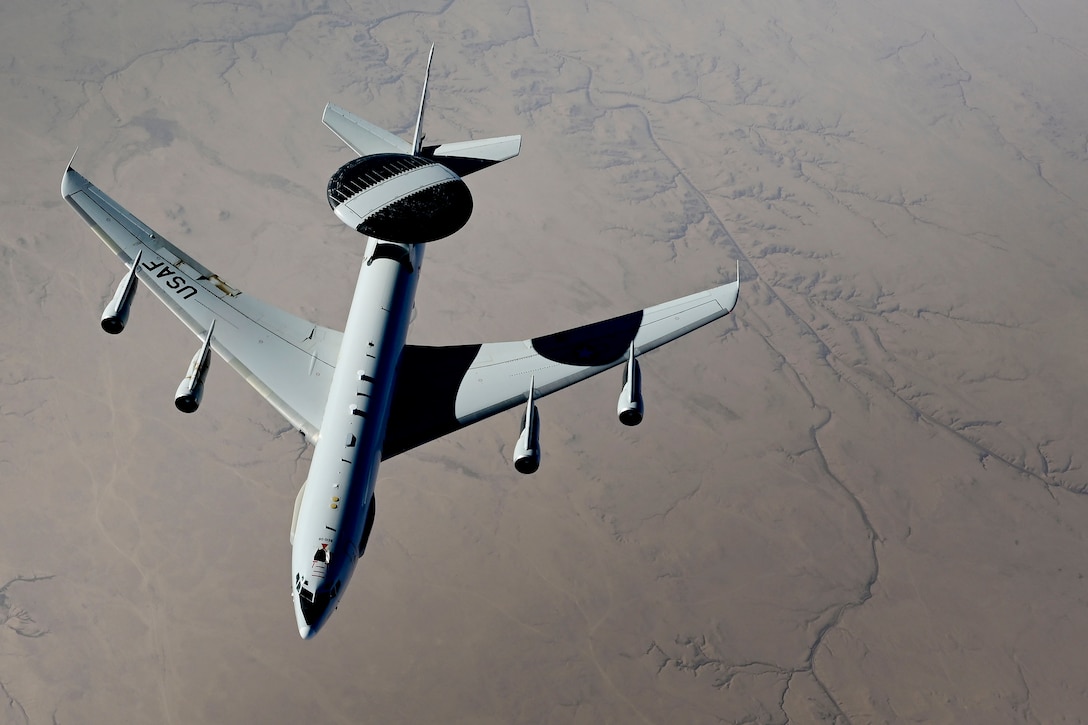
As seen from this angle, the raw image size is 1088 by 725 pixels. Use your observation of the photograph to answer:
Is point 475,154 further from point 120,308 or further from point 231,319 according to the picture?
point 120,308

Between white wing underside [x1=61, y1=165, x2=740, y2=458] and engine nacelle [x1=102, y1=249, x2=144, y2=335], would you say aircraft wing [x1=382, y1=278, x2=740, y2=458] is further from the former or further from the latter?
engine nacelle [x1=102, y1=249, x2=144, y2=335]

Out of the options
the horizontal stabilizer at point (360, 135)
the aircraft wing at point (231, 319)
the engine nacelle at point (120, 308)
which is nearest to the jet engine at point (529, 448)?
the aircraft wing at point (231, 319)

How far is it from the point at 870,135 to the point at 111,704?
98.9 m

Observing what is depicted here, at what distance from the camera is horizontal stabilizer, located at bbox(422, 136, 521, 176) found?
4772 centimetres

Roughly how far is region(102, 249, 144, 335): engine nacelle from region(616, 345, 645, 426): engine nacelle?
21845 millimetres

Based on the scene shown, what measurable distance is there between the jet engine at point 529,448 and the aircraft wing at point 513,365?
305 cm

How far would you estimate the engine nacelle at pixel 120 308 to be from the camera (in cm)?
3947

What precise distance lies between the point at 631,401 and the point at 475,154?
1768cm

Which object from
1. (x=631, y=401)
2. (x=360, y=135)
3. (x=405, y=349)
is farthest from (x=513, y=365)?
(x=360, y=135)

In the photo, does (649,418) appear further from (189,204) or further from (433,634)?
(189,204)

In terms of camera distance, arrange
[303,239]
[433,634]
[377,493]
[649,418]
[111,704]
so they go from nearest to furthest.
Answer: [111,704] < [433,634] < [377,493] < [649,418] < [303,239]

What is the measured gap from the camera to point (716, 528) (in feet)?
213

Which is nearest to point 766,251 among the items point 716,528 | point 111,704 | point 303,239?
point 716,528

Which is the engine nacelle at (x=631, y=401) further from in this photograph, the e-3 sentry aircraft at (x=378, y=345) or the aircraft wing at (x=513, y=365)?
the aircraft wing at (x=513, y=365)
